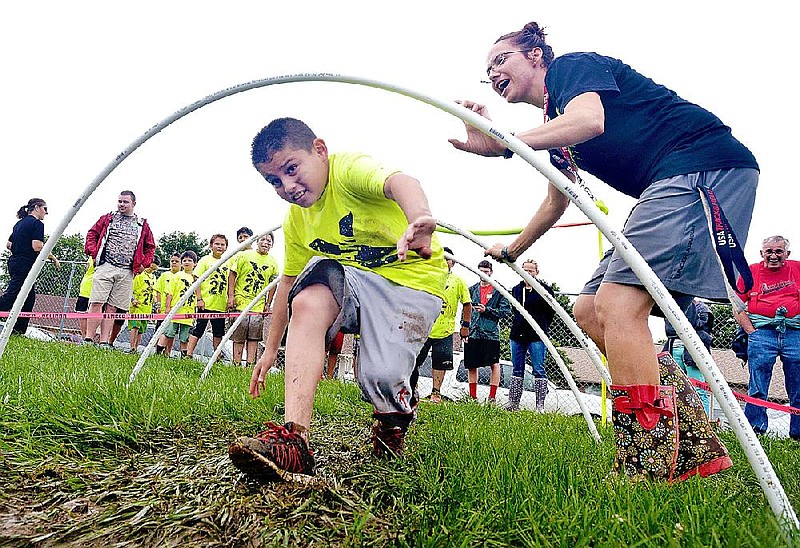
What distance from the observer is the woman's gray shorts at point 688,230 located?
2.12 meters

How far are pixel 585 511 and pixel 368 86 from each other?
1.50m

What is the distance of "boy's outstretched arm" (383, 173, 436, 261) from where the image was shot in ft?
6.42

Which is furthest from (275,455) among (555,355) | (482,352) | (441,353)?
(482,352)

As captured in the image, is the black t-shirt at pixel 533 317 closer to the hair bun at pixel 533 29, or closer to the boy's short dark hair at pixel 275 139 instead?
the hair bun at pixel 533 29

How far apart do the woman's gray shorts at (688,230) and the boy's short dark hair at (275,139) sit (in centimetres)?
147

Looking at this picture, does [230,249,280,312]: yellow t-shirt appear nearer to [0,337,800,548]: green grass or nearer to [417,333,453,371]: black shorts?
[417,333,453,371]: black shorts

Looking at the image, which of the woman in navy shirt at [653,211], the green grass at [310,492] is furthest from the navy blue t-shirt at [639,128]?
the green grass at [310,492]

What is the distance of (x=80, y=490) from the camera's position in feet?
6.36

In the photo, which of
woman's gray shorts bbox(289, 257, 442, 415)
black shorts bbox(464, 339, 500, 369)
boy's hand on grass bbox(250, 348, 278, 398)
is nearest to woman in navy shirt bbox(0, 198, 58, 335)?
black shorts bbox(464, 339, 500, 369)

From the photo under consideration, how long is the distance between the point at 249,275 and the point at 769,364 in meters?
6.80

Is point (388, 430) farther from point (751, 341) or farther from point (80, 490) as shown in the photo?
point (751, 341)

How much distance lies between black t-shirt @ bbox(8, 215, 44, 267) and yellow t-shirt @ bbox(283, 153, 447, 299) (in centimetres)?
776

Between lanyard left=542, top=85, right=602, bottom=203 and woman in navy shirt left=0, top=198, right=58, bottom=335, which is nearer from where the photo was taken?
lanyard left=542, top=85, right=602, bottom=203

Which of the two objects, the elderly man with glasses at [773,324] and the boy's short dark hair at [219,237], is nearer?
the elderly man with glasses at [773,324]
